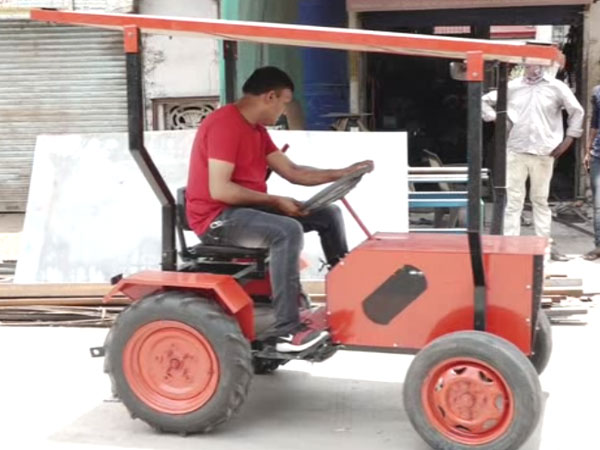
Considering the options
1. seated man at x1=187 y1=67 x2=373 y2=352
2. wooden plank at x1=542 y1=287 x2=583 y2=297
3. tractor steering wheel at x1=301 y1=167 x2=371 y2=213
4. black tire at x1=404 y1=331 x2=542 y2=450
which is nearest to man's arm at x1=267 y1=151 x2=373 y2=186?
seated man at x1=187 y1=67 x2=373 y2=352

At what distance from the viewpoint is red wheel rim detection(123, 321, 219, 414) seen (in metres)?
4.39

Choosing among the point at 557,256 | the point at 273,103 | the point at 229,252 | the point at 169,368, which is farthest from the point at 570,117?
the point at 169,368

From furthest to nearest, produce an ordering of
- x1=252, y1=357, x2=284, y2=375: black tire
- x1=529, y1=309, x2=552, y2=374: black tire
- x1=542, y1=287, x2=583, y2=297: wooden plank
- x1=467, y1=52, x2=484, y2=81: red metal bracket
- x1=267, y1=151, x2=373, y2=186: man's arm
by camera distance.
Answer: x1=542, y1=287, x2=583, y2=297: wooden plank < x1=252, y1=357, x2=284, y2=375: black tire < x1=267, y1=151, x2=373, y2=186: man's arm < x1=529, y1=309, x2=552, y2=374: black tire < x1=467, y1=52, x2=484, y2=81: red metal bracket

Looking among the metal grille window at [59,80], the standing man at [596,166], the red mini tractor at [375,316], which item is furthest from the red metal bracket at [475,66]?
the metal grille window at [59,80]

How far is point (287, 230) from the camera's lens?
14.6 feet

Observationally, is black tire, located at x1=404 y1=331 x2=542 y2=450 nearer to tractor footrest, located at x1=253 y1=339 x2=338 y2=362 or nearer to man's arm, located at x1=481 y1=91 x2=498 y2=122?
tractor footrest, located at x1=253 y1=339 x2=338 y2=362

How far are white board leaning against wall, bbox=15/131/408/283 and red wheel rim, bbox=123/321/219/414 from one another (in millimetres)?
2692

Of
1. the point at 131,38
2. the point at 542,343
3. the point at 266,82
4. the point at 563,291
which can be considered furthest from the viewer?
the point at 563,291

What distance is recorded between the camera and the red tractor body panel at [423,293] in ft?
13.9

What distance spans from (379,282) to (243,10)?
609 centimetres

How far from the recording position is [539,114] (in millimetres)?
7926

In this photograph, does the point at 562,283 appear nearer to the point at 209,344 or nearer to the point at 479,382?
the point at 479,382

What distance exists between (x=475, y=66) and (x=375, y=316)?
1279 mm

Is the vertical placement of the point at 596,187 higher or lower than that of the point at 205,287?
higher
